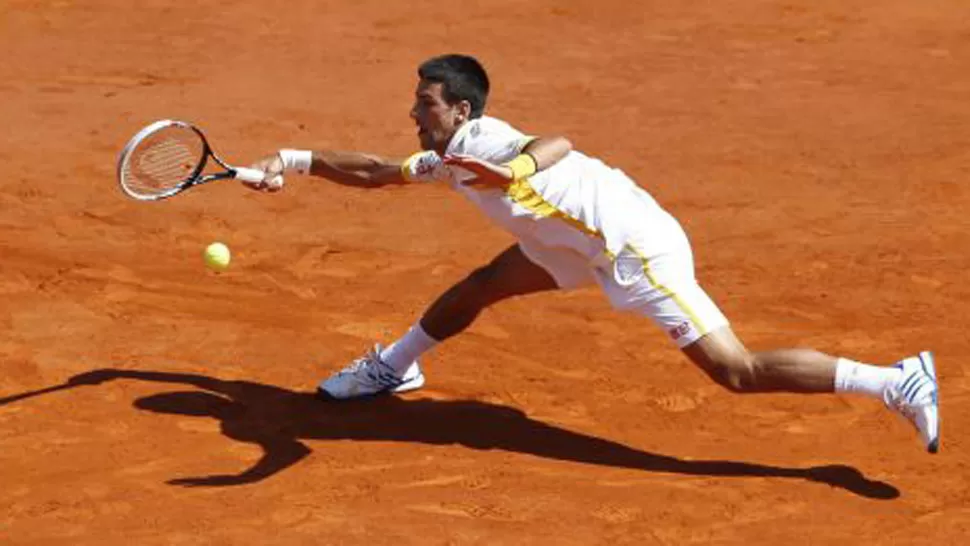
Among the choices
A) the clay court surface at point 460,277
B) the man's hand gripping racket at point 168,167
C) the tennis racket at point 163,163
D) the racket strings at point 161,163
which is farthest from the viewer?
the racket strings at point 161,163

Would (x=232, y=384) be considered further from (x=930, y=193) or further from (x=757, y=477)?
(x=930, y=193)

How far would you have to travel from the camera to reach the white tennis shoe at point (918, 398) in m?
8.16

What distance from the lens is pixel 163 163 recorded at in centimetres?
916

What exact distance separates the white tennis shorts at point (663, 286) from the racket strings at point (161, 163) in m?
1.95

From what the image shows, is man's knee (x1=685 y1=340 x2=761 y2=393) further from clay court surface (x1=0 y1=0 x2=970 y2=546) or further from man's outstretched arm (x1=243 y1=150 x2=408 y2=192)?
man's outstretched arm (x1=243 y1=150 x2=408 y2=192)

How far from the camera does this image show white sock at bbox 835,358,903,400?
818 centimetres

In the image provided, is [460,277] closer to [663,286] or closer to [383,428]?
[383,428]

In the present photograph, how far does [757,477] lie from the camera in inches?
330

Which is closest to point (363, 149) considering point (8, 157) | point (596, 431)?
point (8, 157)

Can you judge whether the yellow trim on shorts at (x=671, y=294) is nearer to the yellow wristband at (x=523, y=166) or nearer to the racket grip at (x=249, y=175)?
the yellow wristband at (x=523, y=166)

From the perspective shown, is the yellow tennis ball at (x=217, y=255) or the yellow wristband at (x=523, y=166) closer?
the yellow wristband at (x=523, y=166)

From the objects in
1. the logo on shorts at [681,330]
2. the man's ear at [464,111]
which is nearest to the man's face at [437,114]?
the man's ear at [464,111]

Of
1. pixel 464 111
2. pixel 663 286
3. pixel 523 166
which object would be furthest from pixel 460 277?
pixel 523 166

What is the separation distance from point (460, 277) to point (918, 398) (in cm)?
357
